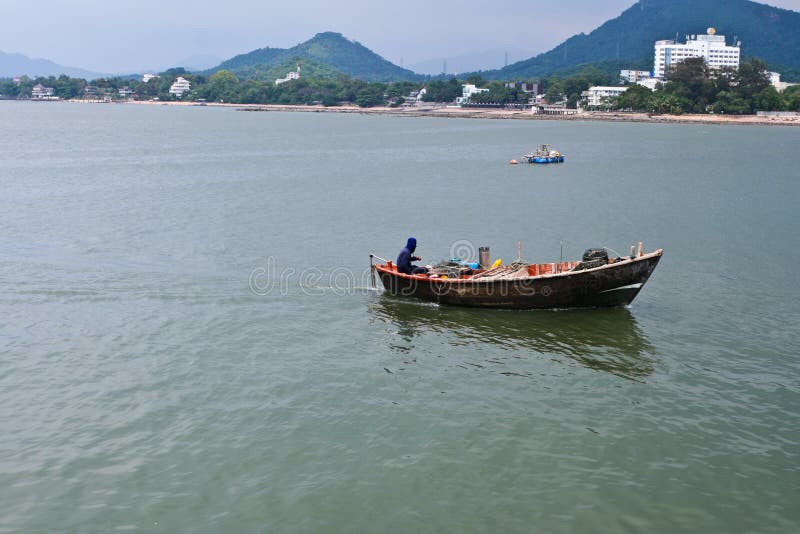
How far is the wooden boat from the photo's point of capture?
26.7 m

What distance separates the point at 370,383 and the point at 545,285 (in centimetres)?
860

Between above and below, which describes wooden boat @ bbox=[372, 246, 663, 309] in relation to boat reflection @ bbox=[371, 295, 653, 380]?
above

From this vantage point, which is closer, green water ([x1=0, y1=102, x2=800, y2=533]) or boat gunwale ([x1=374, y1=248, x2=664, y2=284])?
green water ([x1=0, y1=102, x2=800, y2=533])

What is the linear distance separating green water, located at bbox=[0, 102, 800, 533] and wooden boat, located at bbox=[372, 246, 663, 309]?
2.06 ft

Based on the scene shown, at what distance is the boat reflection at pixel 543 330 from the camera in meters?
23.6

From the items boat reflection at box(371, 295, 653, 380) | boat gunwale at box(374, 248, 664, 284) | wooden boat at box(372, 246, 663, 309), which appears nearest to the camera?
boat reflection at box(371, 295, 653, 380)

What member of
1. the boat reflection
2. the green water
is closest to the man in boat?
the boat reflection

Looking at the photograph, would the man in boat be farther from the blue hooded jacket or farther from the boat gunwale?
the boat gunwale

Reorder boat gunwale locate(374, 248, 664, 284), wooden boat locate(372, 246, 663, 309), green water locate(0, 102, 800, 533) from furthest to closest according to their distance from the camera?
wooden boat locate(372, 246, 663, 309) → boat gunwale locate(374, 248, 664, 284) → green water locate(0, 102, 800, 533)

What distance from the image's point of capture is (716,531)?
47.7ft

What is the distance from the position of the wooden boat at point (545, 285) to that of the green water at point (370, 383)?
629 millimetres

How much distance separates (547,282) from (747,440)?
1007 centimetres

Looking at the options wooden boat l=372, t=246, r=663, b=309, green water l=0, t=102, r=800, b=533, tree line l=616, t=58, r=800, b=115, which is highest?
tree line l=616, t=58, r=800, b=115

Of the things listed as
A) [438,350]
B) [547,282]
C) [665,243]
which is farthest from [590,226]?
[438,350]
